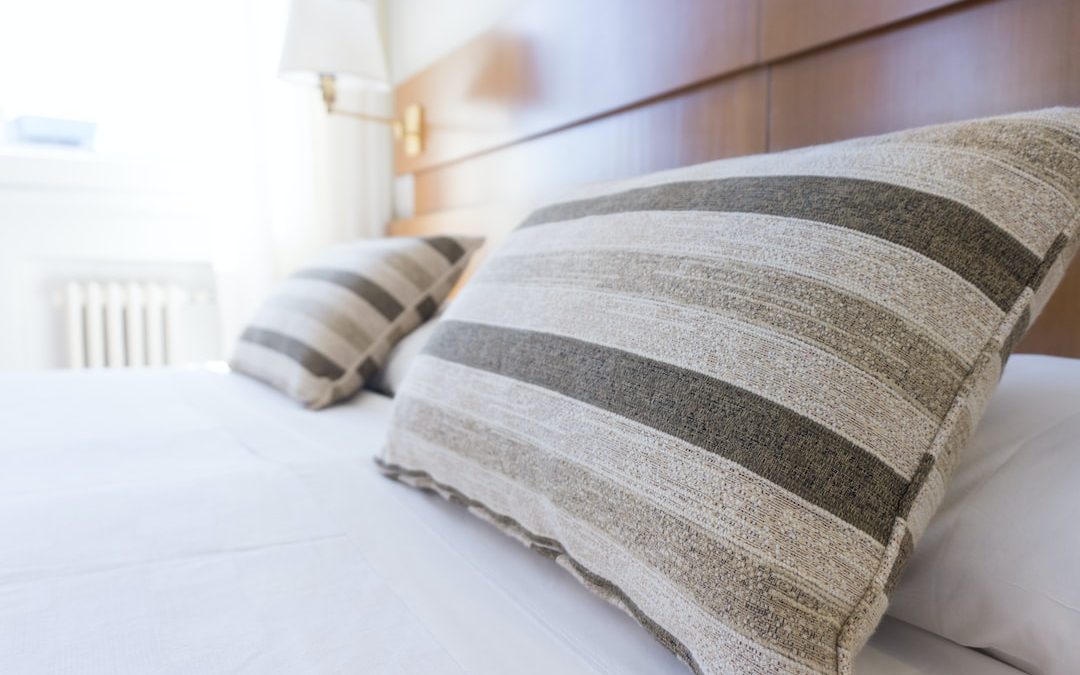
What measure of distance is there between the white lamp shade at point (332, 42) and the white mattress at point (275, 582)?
1.33m

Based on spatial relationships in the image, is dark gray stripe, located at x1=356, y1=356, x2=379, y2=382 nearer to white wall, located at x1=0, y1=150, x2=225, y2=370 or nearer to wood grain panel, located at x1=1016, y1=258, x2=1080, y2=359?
wood grain panel, located at x1=1016, y1=258, x2=1080, y2=359

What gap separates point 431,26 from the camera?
7.56 ft

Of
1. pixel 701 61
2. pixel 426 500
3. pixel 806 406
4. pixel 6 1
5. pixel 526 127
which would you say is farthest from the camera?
pixel 6 1

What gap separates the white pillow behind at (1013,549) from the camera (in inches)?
17.0

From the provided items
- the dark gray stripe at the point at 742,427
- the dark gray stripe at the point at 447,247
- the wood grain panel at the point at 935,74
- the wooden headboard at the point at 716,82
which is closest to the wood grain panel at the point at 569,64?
the wooden headboard at the point at 716,82

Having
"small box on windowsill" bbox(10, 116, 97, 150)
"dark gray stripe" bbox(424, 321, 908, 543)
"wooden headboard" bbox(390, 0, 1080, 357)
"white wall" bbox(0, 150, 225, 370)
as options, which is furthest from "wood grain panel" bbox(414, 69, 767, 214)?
"small box on windowsill" bbox(10, 116, 97, 150)

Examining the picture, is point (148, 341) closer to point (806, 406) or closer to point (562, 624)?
point (562, 624)

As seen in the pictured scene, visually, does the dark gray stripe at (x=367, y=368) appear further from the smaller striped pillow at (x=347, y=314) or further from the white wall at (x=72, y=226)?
the white wall at (x=72, y=226)

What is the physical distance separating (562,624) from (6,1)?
2.55 m

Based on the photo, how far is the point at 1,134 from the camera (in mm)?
2191

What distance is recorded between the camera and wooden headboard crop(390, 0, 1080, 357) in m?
0.80

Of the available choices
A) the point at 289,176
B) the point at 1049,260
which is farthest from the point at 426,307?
the point at 289,176

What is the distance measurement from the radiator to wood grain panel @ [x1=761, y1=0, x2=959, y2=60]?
201 centimetres

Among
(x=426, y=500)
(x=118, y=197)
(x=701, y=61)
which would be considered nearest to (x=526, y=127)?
(x=701, y=61)
